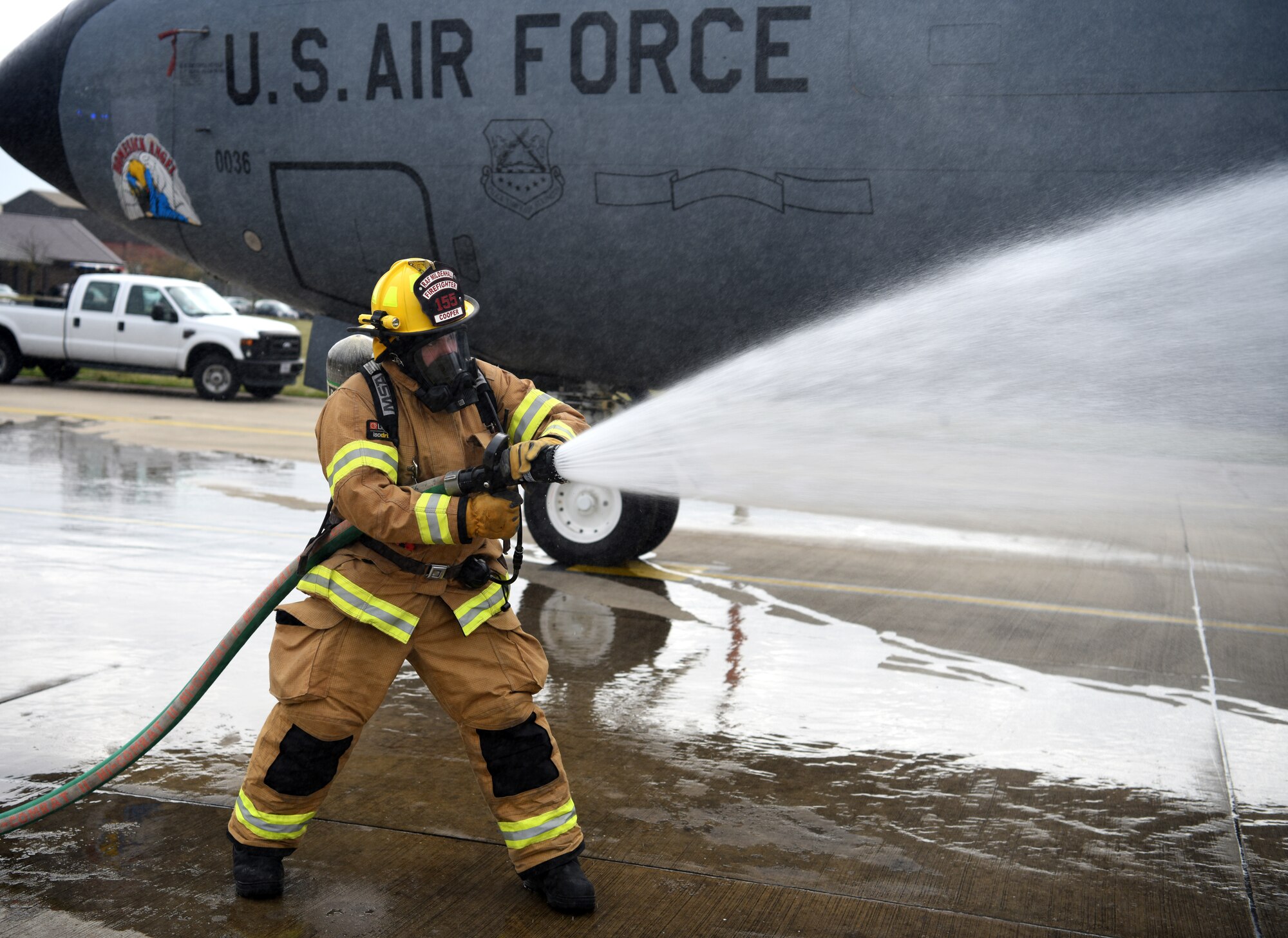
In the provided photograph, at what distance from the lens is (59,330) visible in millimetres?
20656

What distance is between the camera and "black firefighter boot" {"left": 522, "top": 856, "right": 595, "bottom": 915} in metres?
3.55

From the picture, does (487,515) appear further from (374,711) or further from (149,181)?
(149,181)

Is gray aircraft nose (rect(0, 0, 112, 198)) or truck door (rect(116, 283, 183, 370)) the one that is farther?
truck door (rect(116, 283, 183, 370))

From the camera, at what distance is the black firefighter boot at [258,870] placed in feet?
11.7

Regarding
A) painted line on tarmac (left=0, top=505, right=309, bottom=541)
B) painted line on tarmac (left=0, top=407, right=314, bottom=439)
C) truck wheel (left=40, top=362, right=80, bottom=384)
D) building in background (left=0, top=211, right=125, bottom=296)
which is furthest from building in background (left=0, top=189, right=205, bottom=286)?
painted line on tarmac (left=0, top=505, right=309, bottom=541)

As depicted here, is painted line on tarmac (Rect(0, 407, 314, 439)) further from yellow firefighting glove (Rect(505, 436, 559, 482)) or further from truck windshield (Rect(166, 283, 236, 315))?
yellow firefighting glove (Rect(505, 436, 559, 482))

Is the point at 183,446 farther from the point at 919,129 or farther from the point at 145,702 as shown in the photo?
the point at 919,129

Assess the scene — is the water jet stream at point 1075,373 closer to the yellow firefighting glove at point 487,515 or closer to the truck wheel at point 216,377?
A: the yellow firefighting glove at point 487,515

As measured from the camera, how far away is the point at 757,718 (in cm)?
544

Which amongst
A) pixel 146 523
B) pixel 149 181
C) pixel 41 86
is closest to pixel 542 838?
pixel 149 181

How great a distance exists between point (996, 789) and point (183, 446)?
442 inches

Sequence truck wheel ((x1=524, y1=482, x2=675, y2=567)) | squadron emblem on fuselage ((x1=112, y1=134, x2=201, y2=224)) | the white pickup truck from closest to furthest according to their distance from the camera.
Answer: squadron emblem on fuselage ((x1=112, y1=134, x2=201, y2=224)) → truck wheel ((x1=524, y1=482, x2=675, y2=567)) → the white pickup truck

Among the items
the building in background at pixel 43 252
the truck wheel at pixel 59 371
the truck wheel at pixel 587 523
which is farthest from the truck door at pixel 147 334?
the building in background at pixel 43 252

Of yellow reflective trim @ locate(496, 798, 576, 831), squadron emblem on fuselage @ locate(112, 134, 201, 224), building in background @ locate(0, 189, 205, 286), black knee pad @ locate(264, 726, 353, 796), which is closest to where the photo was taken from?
black knee pad @ locate(264, 726, 353, 796)
